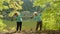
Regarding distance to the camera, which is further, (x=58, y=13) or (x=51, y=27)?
(x=51, y=27)

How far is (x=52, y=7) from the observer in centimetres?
1655

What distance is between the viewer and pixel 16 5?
19938mm

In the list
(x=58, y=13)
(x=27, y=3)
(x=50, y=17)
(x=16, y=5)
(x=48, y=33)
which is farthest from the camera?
(x=27, y=3)

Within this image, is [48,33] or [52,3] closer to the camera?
[48,33]

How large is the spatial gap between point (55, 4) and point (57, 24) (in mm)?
2128

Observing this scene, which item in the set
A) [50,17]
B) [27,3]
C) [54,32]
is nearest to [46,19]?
[50,17]

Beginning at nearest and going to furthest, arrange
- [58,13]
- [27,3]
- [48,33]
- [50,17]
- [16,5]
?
[48,33], [58,13], [50,17], [16,5], [27,3]

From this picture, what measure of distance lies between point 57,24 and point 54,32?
153 inches

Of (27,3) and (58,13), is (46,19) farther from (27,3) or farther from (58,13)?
(27,3)

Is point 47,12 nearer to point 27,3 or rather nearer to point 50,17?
point 50,17

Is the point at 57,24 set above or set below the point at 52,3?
below

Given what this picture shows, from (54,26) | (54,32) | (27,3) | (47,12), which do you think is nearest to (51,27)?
(54,26)

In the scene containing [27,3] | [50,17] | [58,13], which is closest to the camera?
[58,13]

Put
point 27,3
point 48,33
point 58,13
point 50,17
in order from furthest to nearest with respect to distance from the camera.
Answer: point 27,3 → point 50,17 → point 58,13 → point 48,33
